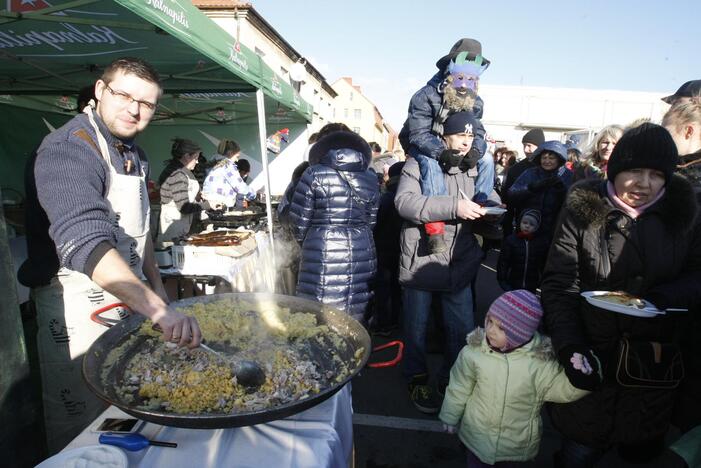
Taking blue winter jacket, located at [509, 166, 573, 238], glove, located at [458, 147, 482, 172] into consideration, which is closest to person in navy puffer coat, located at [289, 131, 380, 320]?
glove, located at [458, 147, 482, 172]

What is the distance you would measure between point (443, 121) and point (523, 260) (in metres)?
1.87

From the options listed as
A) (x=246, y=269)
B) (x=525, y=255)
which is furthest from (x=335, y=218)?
(x=525, y=255)

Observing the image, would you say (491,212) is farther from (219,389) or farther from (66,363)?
(66,363)

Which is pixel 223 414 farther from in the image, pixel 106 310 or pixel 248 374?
pixel 106 310

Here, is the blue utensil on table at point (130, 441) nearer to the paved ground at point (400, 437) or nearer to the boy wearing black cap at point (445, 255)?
the paved ground at point (400, 437)

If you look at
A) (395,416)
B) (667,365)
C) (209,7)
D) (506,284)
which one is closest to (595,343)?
(667,365)

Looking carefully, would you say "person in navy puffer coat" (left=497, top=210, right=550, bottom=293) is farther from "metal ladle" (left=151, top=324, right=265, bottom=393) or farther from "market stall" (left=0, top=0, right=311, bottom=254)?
"metal ladle" (left=151, top=324, right=265, bottom=393)

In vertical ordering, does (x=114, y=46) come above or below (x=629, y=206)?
above

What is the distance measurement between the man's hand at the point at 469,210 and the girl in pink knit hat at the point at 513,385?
2.34ft

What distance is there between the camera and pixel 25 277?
5.51 ft

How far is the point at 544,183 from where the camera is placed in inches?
155

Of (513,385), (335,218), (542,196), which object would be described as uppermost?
(542,196)

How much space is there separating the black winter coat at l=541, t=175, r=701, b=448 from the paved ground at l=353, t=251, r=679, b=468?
88 centimetres

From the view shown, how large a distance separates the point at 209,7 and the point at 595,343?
57.2ft
